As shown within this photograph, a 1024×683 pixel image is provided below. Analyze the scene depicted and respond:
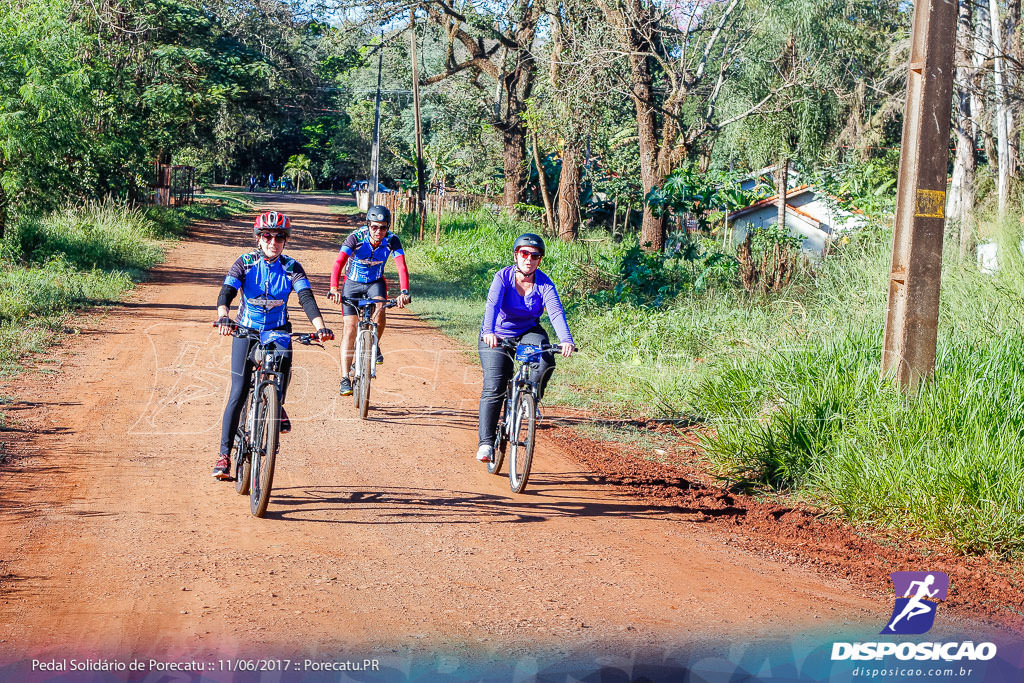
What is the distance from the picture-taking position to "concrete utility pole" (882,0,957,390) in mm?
7504

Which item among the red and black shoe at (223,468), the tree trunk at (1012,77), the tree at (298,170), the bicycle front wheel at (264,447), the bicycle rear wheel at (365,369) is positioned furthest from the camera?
the tree at (298,170)

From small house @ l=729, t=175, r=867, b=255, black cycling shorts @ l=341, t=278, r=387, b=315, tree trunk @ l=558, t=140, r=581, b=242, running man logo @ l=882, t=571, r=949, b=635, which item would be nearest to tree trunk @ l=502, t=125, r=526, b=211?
tree trunk @ l=558, t=140, r=581, b=242

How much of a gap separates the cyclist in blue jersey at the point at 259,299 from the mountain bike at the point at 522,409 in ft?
4.89

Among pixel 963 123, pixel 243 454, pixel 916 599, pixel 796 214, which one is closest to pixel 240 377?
pixel 243 454

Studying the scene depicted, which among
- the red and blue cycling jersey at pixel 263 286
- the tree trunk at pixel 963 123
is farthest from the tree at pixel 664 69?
the red and blue cycling jersey at pixel 263 286

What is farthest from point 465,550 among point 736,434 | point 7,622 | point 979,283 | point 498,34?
point 498,34

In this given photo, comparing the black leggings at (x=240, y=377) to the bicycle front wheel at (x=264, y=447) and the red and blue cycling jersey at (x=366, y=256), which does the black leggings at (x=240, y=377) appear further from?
the red and blue cycling jersey at (x=366, y=256)

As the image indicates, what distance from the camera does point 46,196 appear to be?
18047 millimetres

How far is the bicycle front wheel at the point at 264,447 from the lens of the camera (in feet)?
20.4

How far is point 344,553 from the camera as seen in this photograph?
5.76 meters

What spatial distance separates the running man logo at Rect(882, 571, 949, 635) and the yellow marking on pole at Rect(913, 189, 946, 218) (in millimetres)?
2965

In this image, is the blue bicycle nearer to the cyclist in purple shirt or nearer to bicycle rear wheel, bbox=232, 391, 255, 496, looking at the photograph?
the cyclist in purple shirt

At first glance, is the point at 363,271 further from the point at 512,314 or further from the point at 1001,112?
the point at 1001,112

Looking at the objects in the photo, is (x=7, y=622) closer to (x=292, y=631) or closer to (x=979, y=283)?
(x=292, y=631)
